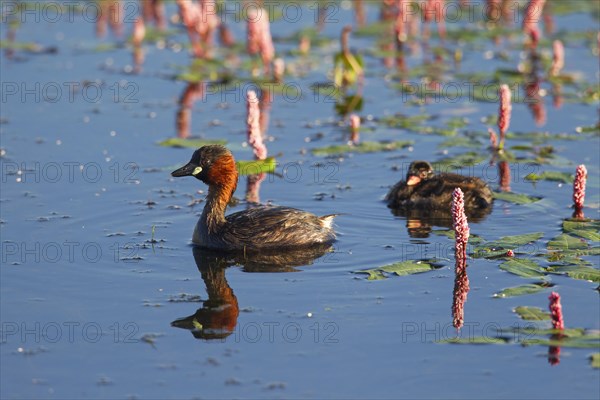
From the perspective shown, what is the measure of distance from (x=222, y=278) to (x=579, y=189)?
3.57 meters

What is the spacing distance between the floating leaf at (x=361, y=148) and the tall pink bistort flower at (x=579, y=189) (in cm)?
324

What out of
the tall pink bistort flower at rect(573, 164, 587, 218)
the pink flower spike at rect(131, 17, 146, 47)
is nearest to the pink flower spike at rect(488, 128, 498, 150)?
the tall pink bistort flower at rect(573, 164, 587, 218)

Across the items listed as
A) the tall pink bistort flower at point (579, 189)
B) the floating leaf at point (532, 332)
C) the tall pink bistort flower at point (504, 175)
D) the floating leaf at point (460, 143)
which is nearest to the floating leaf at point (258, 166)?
the floating leaf at point (460, 143)

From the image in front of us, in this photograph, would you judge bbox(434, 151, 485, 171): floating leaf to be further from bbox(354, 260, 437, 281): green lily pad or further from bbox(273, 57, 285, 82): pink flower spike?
bbox(273, 57, 285, 82): pink flower spike

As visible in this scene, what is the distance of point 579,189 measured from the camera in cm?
1121

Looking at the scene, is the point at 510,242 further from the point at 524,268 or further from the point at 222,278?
the point at 222,278

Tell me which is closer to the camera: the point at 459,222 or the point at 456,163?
the point at 459,222

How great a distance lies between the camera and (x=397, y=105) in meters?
16.2

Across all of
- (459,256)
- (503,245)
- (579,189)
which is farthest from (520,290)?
(579,189)

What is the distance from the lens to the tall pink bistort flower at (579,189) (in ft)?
36.3

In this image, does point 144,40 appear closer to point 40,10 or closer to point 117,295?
point 40,10

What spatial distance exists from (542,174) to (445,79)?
467 cm

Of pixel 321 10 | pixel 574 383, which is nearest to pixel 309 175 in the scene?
pixel 574 383

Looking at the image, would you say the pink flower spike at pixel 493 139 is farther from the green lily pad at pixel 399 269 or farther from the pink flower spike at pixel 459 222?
the pink flower spike at pixel 459 222
